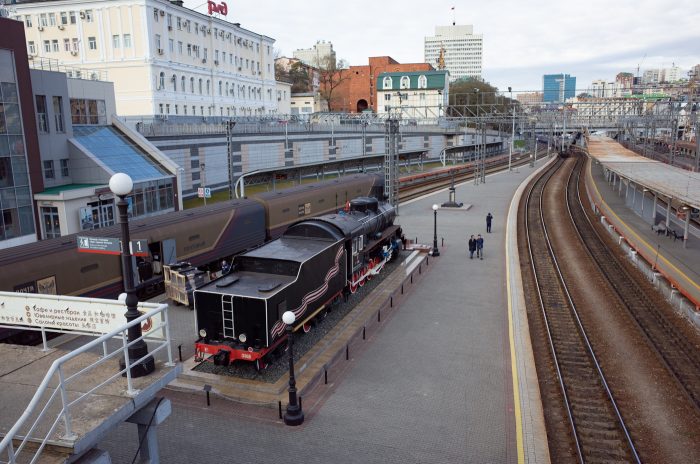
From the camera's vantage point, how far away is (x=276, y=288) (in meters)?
13.9

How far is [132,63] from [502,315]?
45537 mm

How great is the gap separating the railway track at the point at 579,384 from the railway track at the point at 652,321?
6.62 ft

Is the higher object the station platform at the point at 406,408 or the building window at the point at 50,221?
the building window at the point at 50,221

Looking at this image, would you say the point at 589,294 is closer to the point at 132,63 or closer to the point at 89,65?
the point at 132,63

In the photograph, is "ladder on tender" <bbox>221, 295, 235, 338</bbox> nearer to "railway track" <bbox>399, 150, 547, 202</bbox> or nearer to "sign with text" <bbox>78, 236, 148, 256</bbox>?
"sign with text" <bbox>78, 236, 148, 256</bbox>

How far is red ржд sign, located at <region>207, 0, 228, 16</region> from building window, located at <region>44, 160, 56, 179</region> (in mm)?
37109

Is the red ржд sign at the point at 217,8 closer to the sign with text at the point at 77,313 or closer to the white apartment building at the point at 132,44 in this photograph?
the white apartment building at the point at 132,44

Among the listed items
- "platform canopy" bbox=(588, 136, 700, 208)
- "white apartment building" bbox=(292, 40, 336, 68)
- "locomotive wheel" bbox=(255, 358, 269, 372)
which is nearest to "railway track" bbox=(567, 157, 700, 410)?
"platform canopy" bbox=(588, 136, 700, 208)

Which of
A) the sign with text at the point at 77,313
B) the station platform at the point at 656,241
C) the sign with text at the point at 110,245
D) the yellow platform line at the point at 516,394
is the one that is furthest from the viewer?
the station platform at the point at 656,241

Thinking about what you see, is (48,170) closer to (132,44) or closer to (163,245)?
(163,245)

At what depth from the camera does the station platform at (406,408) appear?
1062 centimetres

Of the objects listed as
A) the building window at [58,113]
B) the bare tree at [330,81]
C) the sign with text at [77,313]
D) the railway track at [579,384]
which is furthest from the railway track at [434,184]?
the bare tree at [330,81]

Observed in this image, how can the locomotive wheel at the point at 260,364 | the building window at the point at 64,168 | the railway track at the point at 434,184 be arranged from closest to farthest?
the locomotive wheel at the point at 260,364 → the building window at the point at 64,168 → the railway track at the point at 434,184

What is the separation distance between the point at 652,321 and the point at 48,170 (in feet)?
103
